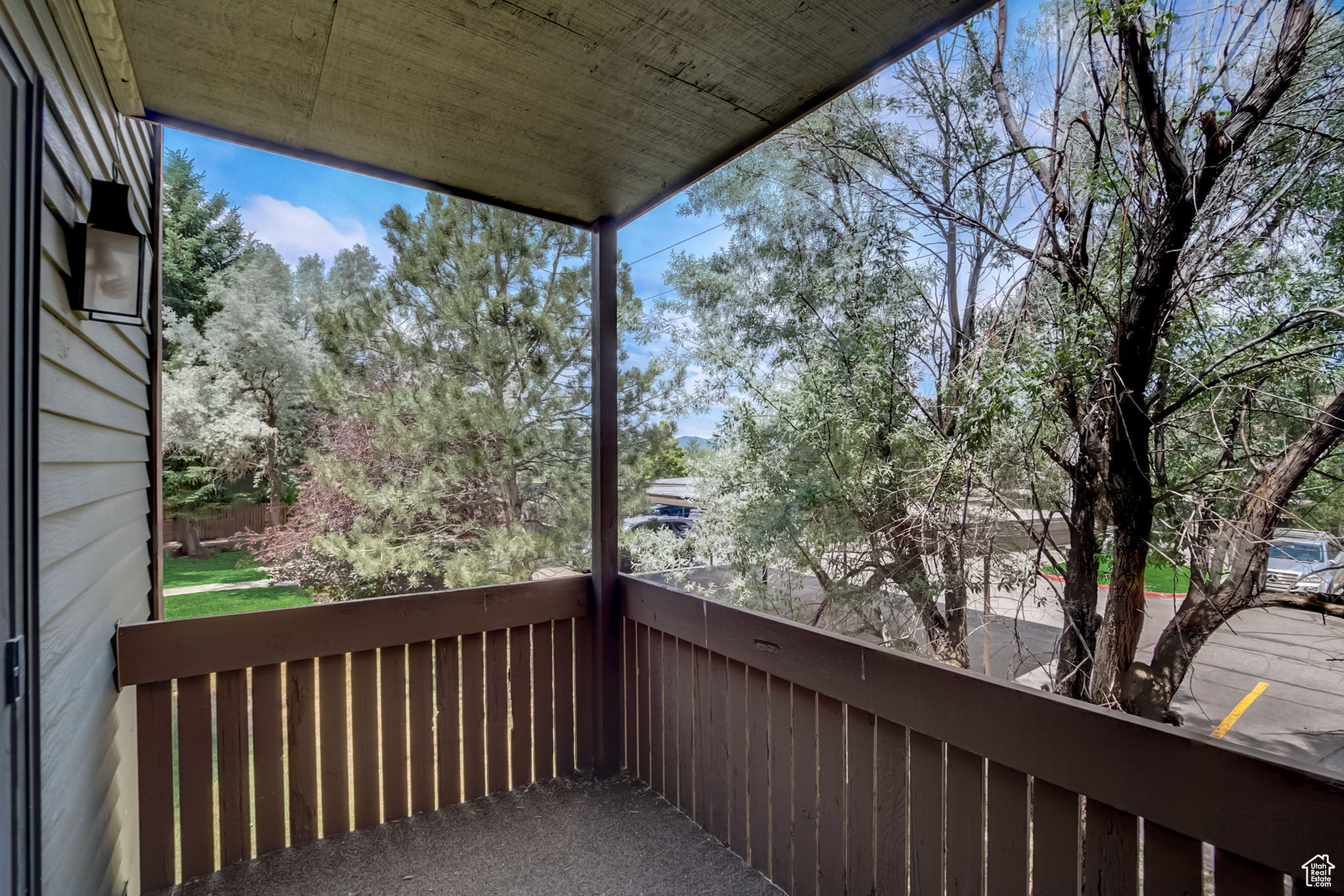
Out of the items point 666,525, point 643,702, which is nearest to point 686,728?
point 643,702

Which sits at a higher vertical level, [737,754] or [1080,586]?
[1080,586]

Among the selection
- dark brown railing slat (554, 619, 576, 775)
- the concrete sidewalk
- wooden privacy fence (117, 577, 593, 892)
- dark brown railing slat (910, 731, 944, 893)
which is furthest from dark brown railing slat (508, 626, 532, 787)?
the concrete sidewalk

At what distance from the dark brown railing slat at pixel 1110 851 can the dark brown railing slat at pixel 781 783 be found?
77cm

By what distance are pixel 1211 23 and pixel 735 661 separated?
326cm

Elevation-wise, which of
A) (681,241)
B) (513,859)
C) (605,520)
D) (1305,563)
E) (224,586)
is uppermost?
(681,241)

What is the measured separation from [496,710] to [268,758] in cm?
73

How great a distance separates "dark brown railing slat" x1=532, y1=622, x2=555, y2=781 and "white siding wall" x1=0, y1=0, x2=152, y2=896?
4.04ft

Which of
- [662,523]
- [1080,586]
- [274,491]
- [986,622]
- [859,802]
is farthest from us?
[274,491]

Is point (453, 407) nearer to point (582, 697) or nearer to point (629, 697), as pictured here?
point (582, 697)

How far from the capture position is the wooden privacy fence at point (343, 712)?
186 cm

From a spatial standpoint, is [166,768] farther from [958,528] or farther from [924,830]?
[958,528]

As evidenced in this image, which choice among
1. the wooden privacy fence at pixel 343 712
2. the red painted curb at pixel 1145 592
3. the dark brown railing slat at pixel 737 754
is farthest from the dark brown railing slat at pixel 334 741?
the red painted curb at pixel 1145 592

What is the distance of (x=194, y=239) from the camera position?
6.40 metres

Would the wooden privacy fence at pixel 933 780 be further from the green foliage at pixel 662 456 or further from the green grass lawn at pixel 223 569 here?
the green grass lawn at pixel 223 569
